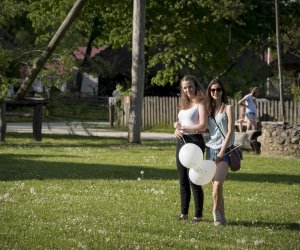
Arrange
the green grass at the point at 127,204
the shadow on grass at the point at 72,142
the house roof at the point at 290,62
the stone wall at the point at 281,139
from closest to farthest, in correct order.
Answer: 1. the green grass at the point at 127,204
2. the stone wall at the point at 281,139
3. the shadow on grass at the point at 72,142
4. the house roof at the point at 290,62

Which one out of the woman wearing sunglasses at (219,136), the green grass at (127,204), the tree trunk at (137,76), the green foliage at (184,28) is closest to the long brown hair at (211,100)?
the woman wearing sunglasses at (219,136)

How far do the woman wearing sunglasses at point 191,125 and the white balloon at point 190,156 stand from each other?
0.40 meters

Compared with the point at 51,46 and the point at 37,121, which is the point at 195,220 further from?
the point at 37,121

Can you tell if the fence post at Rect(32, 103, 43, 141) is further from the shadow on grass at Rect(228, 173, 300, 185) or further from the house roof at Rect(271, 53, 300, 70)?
the house roof at Rect(271, 53, 300, 70)

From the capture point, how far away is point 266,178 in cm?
1694

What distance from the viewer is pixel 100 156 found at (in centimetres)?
2133

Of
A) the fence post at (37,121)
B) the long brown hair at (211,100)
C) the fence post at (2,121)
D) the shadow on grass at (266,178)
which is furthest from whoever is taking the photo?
the fence post at (37,121)

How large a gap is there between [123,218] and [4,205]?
1.94m

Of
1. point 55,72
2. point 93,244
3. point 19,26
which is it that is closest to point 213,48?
point 55,72

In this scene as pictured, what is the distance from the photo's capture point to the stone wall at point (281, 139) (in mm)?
22062

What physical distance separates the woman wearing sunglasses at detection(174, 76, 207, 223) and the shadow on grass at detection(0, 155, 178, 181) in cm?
537

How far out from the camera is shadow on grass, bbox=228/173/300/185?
16.5 meters

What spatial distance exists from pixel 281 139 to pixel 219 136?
11.9m

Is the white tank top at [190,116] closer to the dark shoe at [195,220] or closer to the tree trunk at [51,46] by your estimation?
the dark shoe at [195,220]
